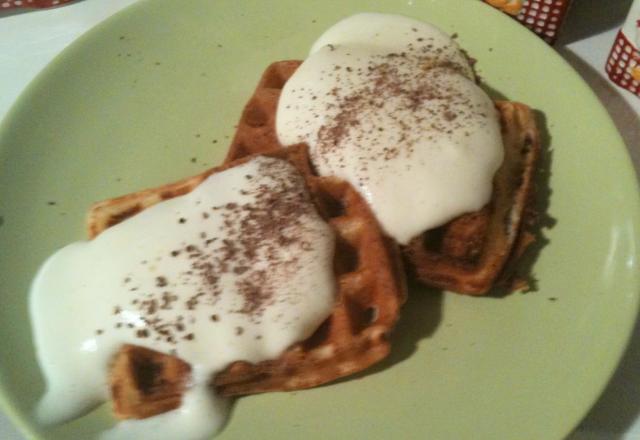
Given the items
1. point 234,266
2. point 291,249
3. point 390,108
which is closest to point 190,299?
point 234,266

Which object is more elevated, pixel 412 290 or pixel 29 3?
pixel 29 3

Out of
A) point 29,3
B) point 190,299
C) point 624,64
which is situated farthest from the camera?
point 29,3

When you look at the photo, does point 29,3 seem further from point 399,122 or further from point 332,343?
point 332,343

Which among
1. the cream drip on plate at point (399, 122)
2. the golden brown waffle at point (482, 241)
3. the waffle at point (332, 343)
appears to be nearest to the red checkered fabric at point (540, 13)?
the cream drip on plate at point (399, 122)

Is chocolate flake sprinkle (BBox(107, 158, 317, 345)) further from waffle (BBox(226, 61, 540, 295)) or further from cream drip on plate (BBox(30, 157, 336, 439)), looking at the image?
waffle (BBox(226, 61, 540, 295))

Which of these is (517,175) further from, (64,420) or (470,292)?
(64,420)

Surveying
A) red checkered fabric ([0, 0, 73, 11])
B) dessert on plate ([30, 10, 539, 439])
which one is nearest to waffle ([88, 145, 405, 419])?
Result: dessert on plate ([30, 10, 539, 439])

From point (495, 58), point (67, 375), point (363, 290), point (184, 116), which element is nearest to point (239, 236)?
point (363, 290)
